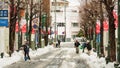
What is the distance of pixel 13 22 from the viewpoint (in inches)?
1837

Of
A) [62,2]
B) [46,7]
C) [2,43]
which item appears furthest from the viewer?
[62,2]

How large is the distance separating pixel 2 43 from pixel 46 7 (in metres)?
34.7

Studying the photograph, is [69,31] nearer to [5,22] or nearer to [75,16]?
[75,16]

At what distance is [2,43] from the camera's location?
54250 millimetres

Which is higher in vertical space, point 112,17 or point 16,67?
point 112,17

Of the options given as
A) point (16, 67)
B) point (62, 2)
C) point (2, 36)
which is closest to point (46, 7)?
point (2, 36)

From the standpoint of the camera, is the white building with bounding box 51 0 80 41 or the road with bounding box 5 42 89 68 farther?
the white building with bounding box 51 0 80 41

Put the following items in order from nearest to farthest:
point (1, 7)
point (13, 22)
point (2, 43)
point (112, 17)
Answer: point (112, 17) → point (1, 7) → point (13, 22) → point (2, 43)

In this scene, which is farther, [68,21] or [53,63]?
[68,21]

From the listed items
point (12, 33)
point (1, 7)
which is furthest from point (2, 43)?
point (1, 7)

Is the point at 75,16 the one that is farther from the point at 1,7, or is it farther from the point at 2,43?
the point at 1,7

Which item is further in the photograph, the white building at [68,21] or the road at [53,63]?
the white building at [68,21]

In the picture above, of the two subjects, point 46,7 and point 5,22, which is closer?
point 5,22

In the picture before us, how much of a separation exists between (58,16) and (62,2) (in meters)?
31.5
